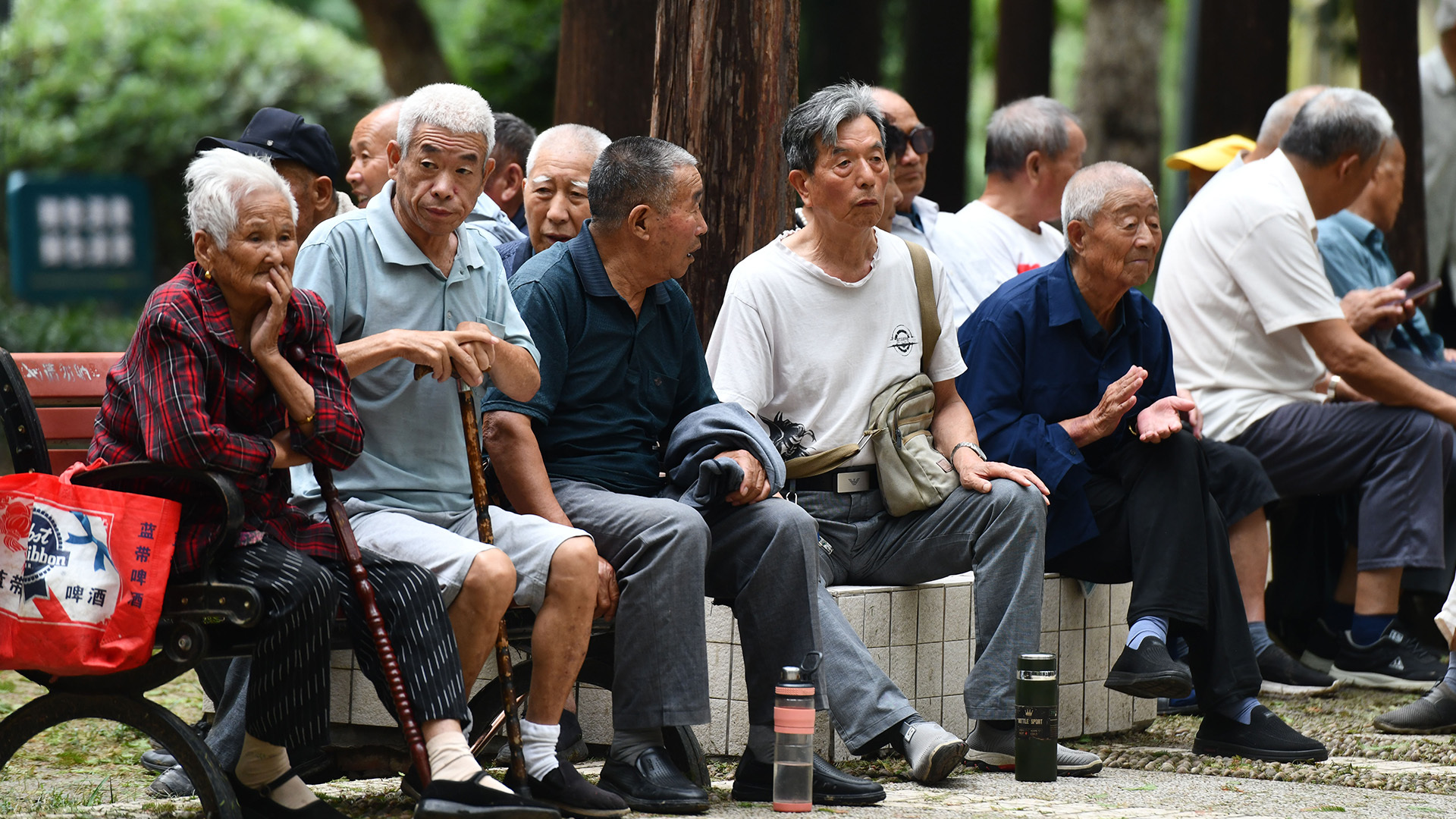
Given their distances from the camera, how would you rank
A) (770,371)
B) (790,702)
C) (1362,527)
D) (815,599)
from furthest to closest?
(1362,527)
(770,371)
(815,599)
(790,702)

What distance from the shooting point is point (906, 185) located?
22.7ft

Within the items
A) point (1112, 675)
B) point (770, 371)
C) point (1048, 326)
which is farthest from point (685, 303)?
point (1112, 675)

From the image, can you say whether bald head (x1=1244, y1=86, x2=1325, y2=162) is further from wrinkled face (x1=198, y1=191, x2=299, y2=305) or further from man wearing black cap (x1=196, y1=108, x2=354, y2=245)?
wrinkled face (x1=198, y1=191, x2=299, y2=305)

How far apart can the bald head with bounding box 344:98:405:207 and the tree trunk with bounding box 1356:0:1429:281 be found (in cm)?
571

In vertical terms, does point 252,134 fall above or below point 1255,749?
above

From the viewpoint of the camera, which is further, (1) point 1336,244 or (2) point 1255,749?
(1) point 1336,244

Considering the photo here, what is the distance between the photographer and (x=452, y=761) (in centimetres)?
384

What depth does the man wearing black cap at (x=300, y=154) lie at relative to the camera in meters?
5.34

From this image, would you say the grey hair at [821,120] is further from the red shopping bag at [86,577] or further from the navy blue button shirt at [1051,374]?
the red shopping bag at [86,577]

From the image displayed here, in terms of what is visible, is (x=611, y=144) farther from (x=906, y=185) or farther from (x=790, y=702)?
(x=906, y=185)

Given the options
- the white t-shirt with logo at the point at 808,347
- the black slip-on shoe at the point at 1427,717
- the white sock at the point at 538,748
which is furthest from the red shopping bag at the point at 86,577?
the black slip-on shoe at the point at 1427,717

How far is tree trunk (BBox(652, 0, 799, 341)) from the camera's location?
5.95 meters

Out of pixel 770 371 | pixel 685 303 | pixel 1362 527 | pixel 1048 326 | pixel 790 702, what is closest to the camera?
pixel 790 702

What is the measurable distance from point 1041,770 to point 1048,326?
4.86 ft
